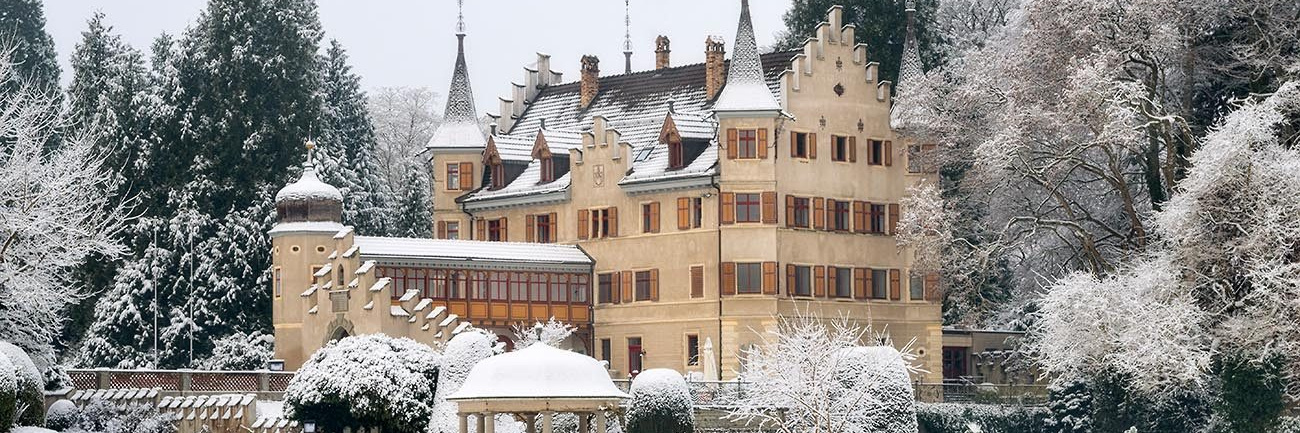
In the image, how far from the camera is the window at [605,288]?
236 feet

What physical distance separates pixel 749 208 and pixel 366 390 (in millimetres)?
17992

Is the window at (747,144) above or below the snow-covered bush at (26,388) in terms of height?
above

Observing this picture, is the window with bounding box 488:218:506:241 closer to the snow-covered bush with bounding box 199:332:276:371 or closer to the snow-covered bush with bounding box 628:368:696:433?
the snow-covered bush with bounding box 199:332:276:371

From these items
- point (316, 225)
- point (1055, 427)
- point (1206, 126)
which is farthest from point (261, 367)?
point (1206, 126)

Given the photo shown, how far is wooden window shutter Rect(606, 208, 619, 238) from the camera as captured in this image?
71.6m

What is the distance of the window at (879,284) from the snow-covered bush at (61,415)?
24.7 meters

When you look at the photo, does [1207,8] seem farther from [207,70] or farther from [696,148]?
[207,70]

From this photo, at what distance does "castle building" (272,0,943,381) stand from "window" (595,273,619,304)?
9 cm

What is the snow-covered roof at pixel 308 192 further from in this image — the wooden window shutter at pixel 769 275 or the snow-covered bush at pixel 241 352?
the wooden window shutter at pixel 769 275

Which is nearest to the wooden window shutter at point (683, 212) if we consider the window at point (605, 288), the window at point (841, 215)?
the window at point (605, 288)

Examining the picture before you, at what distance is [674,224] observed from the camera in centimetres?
7000

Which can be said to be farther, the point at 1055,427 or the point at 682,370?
the point at 682,370

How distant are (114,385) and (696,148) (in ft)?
63.8

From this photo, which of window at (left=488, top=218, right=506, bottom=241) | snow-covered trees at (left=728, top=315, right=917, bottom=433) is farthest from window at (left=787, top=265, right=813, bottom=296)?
snow-covered trees at (left=728, top=315, right=917, bottom=433)
